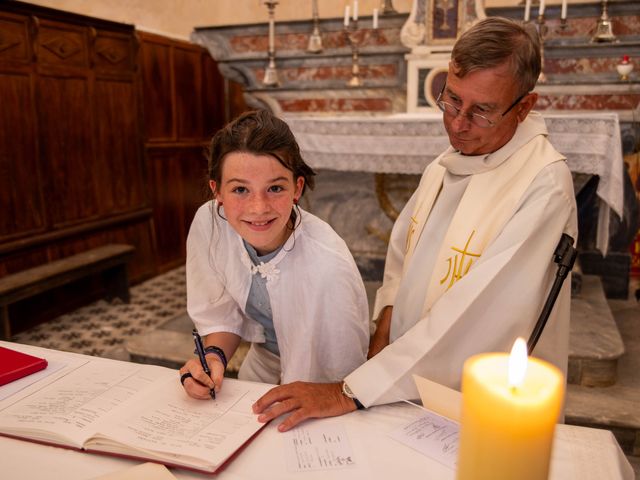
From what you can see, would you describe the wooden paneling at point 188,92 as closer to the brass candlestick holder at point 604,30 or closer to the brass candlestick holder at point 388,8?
the brass candlestick holder at point 388,8

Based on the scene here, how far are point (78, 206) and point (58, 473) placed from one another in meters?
4.62

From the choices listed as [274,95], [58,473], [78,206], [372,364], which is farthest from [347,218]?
[58,473]

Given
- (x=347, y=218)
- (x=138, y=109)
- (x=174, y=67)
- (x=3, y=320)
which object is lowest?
(x=3, y=320)

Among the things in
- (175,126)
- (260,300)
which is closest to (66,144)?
(175,126)

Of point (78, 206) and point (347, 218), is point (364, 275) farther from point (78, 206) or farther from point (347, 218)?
point (78, 206)

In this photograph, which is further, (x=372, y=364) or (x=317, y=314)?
(x=317, y=314)

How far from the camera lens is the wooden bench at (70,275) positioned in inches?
165

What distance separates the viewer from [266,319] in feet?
6.61

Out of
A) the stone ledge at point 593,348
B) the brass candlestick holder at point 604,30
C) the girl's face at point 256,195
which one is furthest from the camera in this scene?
the brass candlestick holder at point 604,30

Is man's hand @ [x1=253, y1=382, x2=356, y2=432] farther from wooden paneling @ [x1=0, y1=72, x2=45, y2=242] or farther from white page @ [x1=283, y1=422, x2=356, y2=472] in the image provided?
wooden paneling @ [x1=0, y1=72, x2=45, y2=242]

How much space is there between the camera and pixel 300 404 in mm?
1300

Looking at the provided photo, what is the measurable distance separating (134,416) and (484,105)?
1.30 metres

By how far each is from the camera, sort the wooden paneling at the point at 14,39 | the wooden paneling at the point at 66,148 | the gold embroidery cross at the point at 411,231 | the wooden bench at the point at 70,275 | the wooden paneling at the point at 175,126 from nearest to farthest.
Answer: the gold embroidery cross at the point at 411,231
the wooden bench at the point at 70,275
the wooden paneling at the point at 14,39
the wooden paneling at the point at 66,148
the wooden paneling at the point at 175,126

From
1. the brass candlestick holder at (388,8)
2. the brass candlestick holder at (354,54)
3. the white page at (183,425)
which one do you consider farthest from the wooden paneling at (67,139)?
the white page at (183,425)
